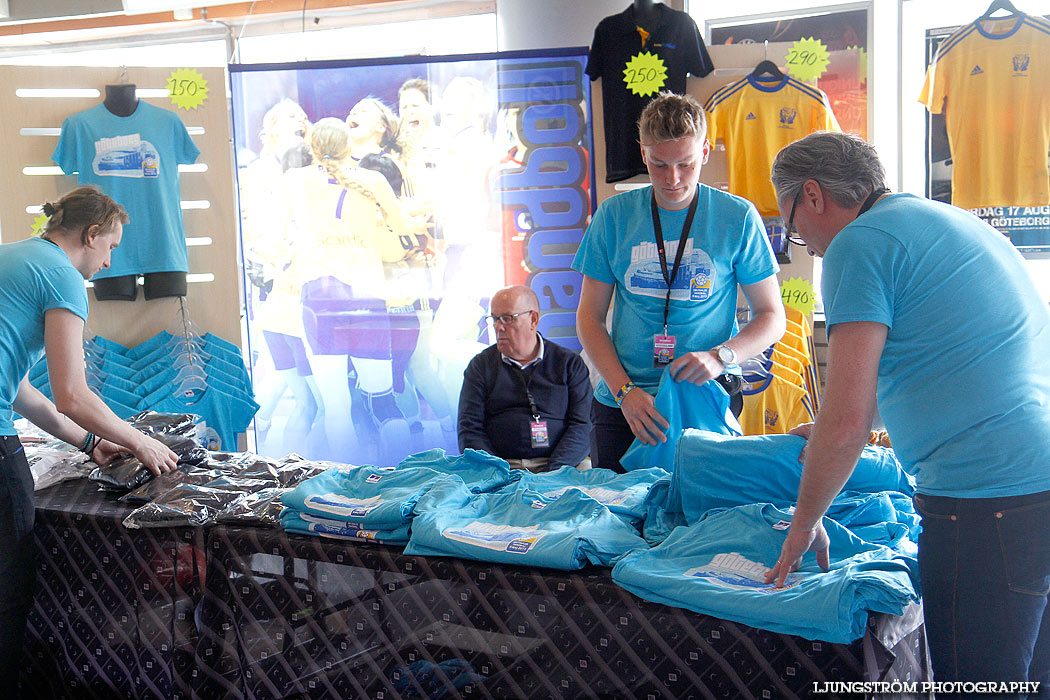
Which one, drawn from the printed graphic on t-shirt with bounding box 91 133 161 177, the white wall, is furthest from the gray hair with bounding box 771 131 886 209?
the printed graphic on t-shirt with bounding box 91 133 161 177

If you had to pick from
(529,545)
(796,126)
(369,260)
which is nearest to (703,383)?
(529,545)

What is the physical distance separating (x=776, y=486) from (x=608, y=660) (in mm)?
515

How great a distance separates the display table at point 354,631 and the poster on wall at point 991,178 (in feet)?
9.15

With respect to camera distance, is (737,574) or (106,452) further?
(106,452)

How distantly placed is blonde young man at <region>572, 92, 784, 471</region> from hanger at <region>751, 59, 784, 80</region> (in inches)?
72.6

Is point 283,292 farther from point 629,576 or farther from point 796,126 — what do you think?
point 629,576

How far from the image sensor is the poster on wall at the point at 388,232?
4.32 m

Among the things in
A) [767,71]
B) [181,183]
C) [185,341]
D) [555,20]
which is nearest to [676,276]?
[767,71]

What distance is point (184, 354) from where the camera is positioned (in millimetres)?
4266

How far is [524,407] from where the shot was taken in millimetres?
3078

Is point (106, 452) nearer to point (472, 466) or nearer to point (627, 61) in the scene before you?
point (472, 466)

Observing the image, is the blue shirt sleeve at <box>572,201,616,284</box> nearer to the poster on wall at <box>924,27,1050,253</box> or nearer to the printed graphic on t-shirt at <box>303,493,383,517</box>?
the printed graphic on t-shirt at <box>303,493,383,517</box>

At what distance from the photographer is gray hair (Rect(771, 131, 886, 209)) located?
1402mm

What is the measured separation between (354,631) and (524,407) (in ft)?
4.34
